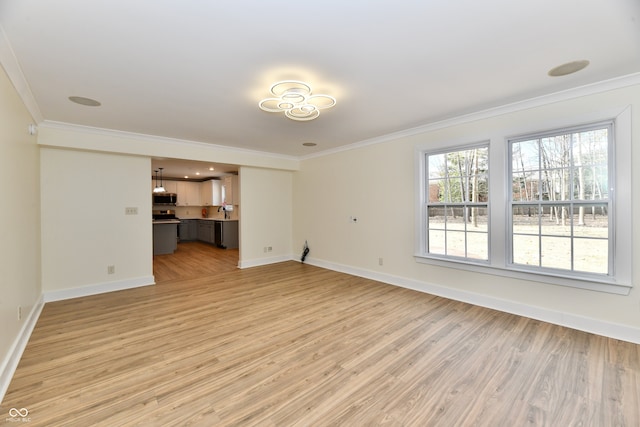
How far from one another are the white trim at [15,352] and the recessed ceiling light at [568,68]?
16.5 ft

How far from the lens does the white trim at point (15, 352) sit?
6.33 feet

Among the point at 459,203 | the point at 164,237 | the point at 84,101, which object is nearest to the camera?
the point at 84,101

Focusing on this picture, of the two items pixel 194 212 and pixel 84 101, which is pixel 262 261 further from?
pixel 194 212

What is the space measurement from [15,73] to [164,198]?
24.0 ft

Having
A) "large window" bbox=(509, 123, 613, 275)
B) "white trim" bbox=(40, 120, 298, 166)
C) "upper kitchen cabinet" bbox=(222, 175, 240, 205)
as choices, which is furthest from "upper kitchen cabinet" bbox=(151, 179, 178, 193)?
"large window" bbox=(509, 123, 613, 275)

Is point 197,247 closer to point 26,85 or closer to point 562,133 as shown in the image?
point 26,85

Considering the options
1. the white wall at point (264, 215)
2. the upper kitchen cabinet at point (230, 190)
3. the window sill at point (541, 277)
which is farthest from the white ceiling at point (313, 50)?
the upper kitchen cabinet at point (230, 190)

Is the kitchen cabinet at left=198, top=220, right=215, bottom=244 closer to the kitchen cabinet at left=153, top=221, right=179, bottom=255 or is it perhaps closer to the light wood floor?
the kitchen cabinet at left=153, top=221, right=179, bottom=255

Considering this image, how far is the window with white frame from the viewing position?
2.67m

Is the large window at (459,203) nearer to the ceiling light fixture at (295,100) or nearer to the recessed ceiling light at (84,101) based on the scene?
the ceiling light fixture at (295,100)

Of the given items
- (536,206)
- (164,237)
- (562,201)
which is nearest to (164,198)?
(164,237)

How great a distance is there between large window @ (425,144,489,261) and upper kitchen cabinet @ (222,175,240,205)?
557cm

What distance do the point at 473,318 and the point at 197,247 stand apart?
7.79 metres

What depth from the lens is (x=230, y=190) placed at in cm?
837
